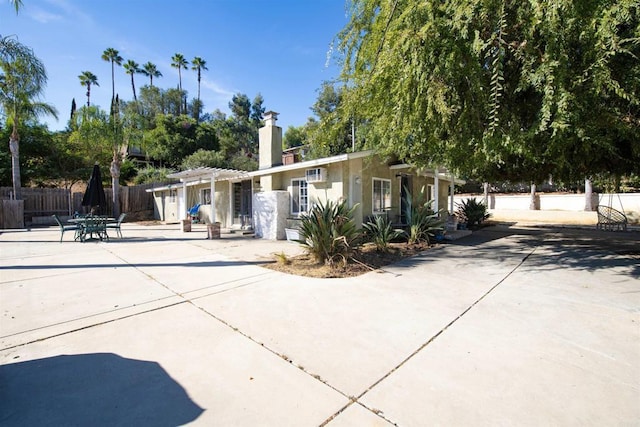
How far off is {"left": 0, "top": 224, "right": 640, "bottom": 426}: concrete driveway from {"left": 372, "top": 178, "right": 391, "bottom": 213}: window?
5.55 metres

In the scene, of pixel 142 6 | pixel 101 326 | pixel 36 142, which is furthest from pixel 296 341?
pixel 36 142

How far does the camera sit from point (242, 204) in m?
14.9

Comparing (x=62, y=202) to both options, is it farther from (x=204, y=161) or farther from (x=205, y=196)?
(x=204, y=161)

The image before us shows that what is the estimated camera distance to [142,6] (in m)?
8.58

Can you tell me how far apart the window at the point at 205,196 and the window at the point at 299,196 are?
7155mm

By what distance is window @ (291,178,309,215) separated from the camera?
37.8ft

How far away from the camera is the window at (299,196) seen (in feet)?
37.8

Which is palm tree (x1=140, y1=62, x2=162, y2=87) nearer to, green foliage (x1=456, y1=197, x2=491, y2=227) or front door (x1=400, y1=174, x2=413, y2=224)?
front door (x1=400, y1=174, x2=413, y2=224)

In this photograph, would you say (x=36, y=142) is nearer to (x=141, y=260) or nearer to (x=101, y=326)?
(x=141, y=260)

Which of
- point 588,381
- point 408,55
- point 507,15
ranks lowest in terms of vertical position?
point 588,381

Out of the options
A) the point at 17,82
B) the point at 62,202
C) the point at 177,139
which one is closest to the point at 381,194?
the point at 17,82

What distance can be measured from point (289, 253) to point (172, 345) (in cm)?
532

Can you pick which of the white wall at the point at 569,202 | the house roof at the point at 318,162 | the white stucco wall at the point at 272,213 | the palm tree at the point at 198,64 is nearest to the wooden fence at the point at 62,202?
the white stucco wall at the point at 272,213

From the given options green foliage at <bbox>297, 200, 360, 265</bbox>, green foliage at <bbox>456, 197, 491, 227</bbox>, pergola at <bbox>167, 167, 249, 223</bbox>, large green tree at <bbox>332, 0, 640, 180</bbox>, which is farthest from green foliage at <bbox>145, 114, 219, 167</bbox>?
large green tree at <bbox>332, 0, 640, 180</bbox>
